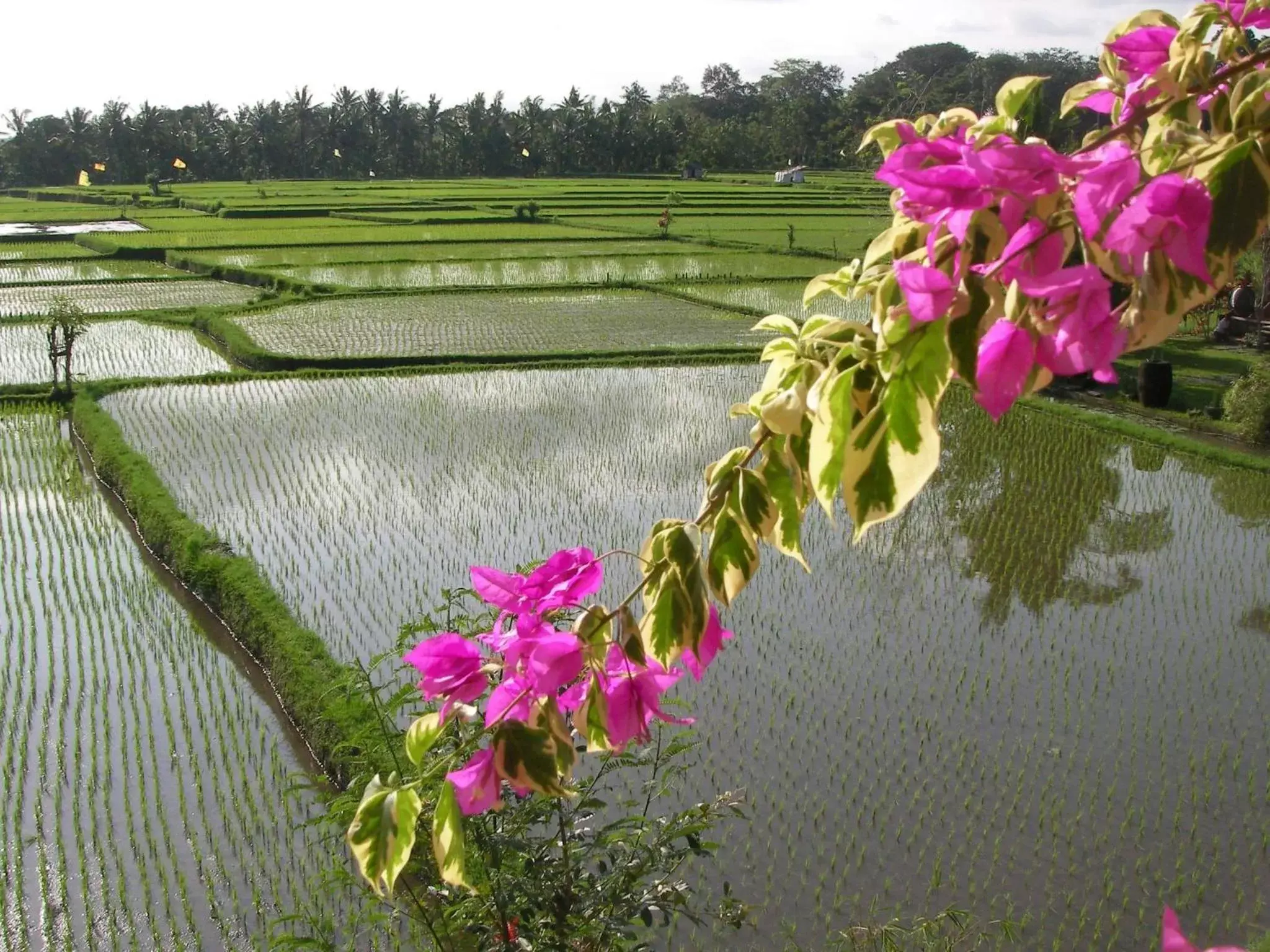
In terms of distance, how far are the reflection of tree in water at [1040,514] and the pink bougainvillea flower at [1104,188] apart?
6.82m

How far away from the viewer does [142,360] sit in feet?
45.1

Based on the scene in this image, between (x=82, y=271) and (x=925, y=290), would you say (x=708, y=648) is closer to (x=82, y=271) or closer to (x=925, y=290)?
(x=925, y=290)

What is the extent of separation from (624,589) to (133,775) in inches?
117

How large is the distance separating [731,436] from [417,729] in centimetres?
1007

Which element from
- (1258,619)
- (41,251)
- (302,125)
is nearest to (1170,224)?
(1258,619)

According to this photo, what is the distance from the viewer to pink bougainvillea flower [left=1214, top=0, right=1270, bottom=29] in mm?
619

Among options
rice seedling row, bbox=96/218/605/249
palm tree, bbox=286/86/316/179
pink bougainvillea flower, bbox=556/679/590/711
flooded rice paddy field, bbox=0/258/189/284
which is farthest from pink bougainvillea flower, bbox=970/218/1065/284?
palm tree, bbox=286/86/316/179

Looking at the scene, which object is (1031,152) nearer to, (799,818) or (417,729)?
(417,729)

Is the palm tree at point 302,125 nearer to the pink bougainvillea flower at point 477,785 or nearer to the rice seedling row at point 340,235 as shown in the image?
the rice seedling row at point 340,235

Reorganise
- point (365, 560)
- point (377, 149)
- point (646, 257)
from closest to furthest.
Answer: point (365, 560)
point (646, 257)
point (377, 149)

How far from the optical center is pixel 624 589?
743 cm

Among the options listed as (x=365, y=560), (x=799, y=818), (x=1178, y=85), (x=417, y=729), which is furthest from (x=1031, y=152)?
(x=365, y=560)

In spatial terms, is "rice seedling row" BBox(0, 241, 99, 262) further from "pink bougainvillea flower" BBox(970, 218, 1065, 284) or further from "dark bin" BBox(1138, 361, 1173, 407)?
"pink bougainvillea flower" BBox(970, 218, 1065, 284)

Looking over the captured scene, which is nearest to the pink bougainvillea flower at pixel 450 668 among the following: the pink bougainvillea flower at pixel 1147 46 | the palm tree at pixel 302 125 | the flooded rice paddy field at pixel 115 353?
the pink bougainvillea flower at pixel 1147 46
